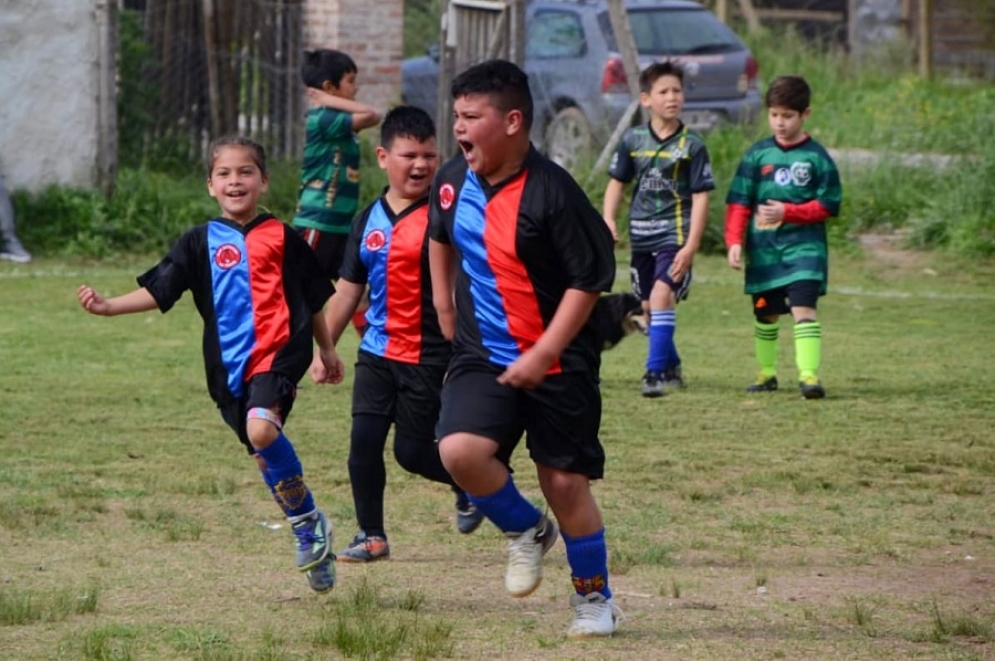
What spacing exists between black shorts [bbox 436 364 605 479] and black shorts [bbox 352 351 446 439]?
1.08 meters

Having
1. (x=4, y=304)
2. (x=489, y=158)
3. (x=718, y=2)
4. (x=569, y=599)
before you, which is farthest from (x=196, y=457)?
(x=718, y=2)

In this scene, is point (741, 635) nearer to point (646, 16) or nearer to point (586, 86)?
point (586, 86)

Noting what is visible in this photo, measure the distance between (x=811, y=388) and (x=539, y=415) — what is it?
480 cm

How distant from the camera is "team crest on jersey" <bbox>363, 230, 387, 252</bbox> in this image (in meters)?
6.20

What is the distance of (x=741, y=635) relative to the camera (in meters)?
5.11

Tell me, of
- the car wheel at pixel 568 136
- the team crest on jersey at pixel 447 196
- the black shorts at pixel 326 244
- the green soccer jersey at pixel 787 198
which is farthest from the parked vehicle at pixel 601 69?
the team crest on jersey at pixel 447 196

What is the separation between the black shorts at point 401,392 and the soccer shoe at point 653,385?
3.62 m

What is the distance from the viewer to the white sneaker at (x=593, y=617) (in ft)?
16.5

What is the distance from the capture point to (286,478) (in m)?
5.61

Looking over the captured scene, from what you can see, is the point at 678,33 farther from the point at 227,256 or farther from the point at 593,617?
the point at 593,617

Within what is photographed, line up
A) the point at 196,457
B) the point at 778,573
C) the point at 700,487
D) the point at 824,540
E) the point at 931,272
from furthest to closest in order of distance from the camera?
the point at 931,272 → the point at 196,457 → the point at 700,487 → the point at 824,540 → the point at 778,573

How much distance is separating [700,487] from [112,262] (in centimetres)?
864

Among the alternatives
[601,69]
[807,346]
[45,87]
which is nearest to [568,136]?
[601,69]

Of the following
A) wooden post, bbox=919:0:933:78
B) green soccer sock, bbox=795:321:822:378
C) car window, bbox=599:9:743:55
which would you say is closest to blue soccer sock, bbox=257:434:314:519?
green soccer sock, bbox=795:321:822:378
